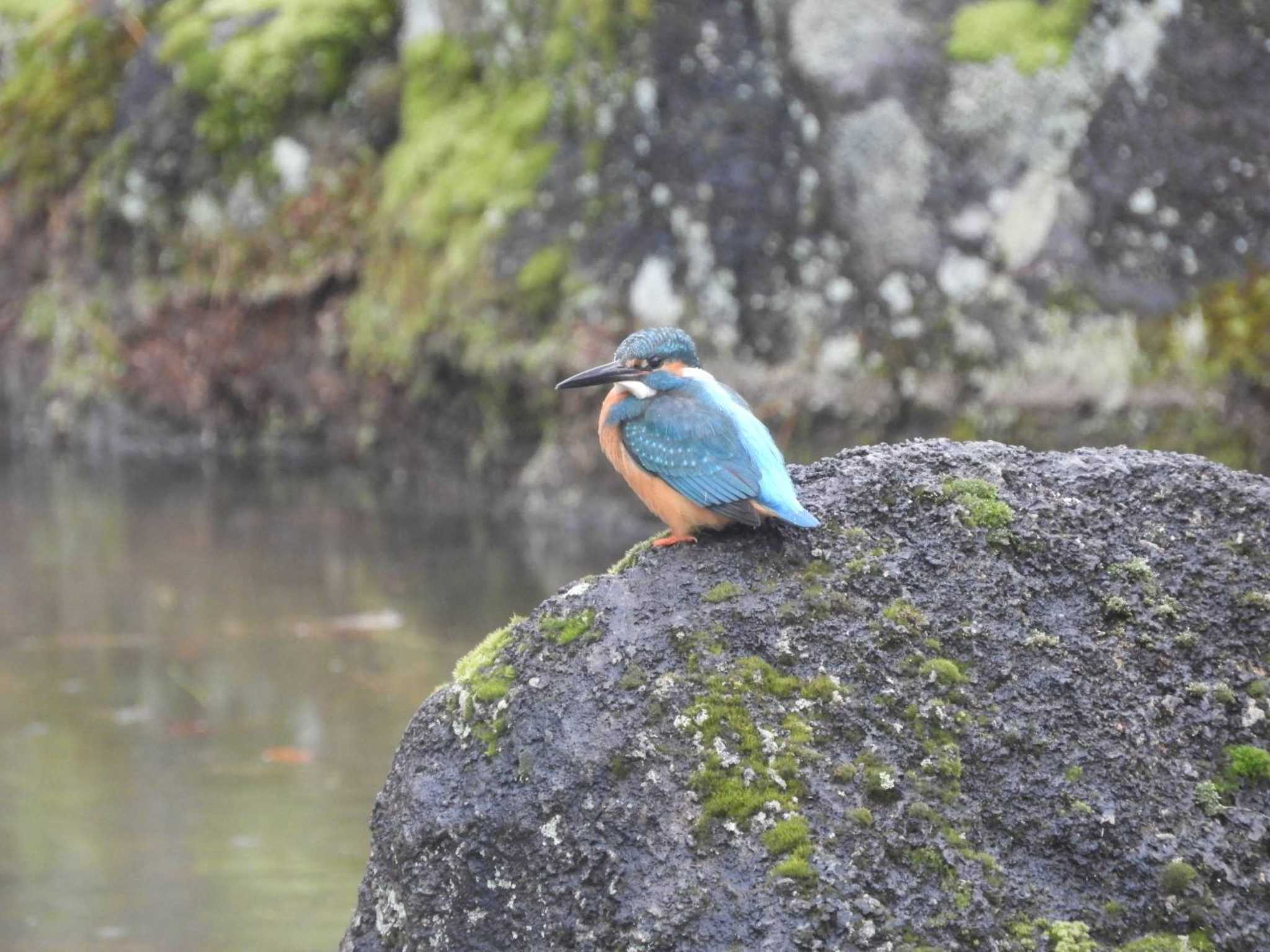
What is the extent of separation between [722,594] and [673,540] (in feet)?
0.87

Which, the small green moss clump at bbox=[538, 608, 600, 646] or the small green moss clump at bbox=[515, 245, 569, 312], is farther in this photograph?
the small green moss clump at bbox=[515, 245, 569, 312]

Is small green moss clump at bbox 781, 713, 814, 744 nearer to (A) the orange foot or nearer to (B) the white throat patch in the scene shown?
(A) the orange foot

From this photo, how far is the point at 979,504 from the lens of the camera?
3277 mm

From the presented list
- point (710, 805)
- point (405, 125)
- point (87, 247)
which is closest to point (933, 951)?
point (710, 805)

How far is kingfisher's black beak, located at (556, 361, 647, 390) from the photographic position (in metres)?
3.63

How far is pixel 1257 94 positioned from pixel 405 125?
7373 mm

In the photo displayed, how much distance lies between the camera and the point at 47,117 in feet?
52.9

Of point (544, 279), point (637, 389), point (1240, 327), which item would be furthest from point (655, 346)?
point (544, 279)

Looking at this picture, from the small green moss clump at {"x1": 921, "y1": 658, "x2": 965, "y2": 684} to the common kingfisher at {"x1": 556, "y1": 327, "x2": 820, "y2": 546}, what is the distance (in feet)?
1.24

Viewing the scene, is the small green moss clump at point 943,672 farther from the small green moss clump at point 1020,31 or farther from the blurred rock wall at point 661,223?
the small green moss clump at point 1020,31

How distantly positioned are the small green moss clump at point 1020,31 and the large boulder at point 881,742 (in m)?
7.29

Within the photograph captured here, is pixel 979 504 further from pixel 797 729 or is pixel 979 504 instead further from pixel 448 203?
pixel 448 203

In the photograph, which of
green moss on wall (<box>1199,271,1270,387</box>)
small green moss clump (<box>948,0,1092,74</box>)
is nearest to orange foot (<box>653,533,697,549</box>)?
green moss on wall (<box>1199,271,1270,387</box>)

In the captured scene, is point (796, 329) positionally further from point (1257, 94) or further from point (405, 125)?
point (405, 125)
